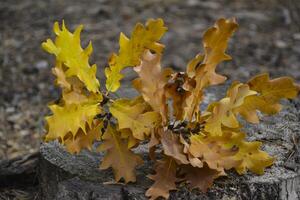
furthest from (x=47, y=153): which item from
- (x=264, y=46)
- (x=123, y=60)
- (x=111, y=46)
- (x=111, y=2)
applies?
(x=111, y=2)

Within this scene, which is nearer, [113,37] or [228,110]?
[228,110]

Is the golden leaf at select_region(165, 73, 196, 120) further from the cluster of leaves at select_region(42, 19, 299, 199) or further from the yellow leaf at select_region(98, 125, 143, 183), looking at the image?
the yellow leaf at select_region(98, 125, 143, 183)

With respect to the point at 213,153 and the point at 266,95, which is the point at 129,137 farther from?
the point at 266,95

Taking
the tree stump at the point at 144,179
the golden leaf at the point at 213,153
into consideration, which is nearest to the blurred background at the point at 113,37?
the tree stump at the point at 144,179

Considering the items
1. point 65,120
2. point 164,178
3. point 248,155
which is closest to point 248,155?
point 248,155

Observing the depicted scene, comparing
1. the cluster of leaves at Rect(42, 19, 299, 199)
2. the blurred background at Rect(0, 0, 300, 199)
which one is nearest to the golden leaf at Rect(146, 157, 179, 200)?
the cluster of leaves at Rect(42, 19, 299, 199)

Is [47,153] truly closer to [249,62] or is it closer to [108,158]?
[108,158]

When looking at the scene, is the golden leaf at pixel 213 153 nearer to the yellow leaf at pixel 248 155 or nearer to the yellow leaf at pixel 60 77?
the yellow leaf at pixel 248 155

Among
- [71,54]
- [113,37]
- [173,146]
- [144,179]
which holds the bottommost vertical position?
[113,37]
